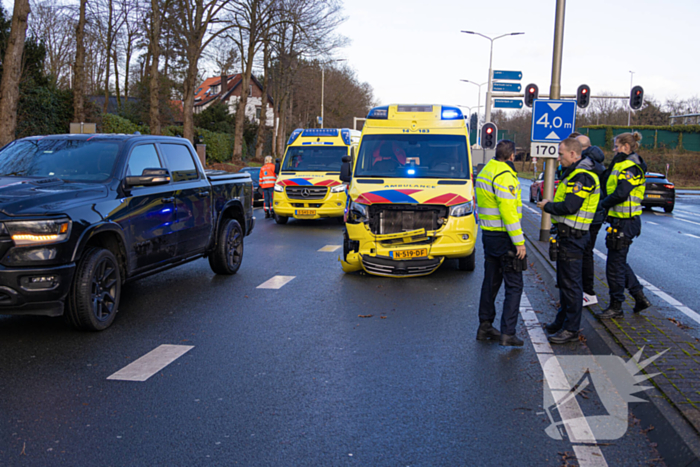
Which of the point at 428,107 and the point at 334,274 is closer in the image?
the point at 334,274

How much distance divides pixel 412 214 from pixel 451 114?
7.98 feet

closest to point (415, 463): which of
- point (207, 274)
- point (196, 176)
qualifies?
point (196, 176)

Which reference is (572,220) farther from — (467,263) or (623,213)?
(467,263)

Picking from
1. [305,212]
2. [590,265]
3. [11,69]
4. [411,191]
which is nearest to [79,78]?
[11,69]

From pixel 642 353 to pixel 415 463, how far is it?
2.53 meters

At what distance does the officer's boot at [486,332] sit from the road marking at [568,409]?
13.4 inches

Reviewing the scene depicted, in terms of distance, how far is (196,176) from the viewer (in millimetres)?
8219

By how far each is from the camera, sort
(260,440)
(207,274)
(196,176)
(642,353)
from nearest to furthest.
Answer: (260,440)
(642,353)
(196,176)
(207,274)

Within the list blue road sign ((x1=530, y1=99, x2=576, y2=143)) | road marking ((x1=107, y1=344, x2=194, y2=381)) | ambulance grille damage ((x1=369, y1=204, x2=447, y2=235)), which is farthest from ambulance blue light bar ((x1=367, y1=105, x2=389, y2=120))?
road marking ((x1=107, y1=344, x2=194, y2=381))

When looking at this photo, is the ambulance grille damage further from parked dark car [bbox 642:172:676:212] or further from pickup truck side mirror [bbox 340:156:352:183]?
parked dark car [bbox 642:172:676:212]

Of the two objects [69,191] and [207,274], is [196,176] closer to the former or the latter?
[207,274]

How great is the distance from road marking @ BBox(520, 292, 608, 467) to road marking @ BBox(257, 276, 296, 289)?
10.8 feet

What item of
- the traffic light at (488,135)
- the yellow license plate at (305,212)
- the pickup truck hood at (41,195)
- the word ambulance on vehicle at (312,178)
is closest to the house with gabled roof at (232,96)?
the traffic light at (488,135)

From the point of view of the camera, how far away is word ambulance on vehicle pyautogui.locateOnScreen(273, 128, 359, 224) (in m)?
15.8
